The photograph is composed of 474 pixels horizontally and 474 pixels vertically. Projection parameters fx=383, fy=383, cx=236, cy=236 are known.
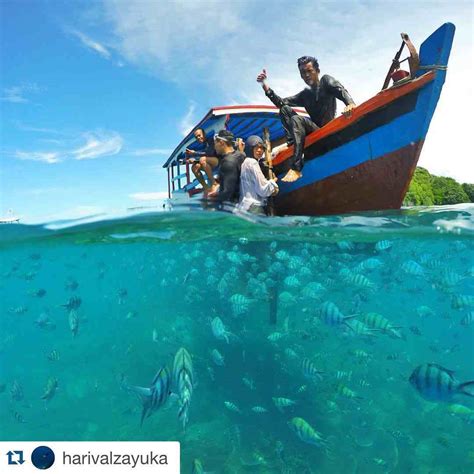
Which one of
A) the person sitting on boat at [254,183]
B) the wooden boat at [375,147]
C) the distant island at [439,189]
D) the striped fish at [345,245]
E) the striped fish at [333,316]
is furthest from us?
the distant island at [439,189]

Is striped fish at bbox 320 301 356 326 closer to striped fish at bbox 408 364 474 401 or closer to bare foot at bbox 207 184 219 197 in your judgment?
striped fish at bbox 408 364 474 401

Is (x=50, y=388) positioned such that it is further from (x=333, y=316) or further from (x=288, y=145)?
(x=288, y=145)

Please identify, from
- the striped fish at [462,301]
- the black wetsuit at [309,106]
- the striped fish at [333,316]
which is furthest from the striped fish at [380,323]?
the black wetsuit at [309,106]

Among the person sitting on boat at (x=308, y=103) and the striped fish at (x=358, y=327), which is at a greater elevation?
the person sitting on boat at (x=308, y=103)

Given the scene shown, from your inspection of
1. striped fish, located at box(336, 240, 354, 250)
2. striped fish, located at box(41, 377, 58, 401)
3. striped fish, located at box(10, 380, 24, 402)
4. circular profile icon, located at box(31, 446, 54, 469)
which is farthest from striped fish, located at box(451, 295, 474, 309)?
striped fish, located at box(10, 380, 24, 402)

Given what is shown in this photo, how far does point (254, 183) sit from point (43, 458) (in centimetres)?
516

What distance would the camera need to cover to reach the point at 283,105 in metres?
6.86

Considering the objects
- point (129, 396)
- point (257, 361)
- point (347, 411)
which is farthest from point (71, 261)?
point (347, 411)

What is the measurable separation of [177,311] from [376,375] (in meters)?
8.52

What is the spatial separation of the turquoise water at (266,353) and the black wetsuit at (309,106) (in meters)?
2.18

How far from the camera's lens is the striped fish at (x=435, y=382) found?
13.8 feet

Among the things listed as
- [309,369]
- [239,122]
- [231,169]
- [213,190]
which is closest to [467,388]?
[309,369]

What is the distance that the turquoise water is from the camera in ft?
24.1

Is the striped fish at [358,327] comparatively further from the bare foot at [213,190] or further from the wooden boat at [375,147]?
the bare foot at [213,190]
